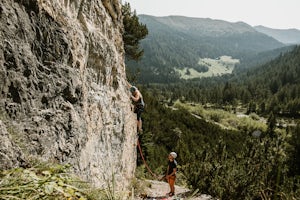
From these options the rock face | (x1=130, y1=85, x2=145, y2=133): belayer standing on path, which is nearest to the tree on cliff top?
(x1=130, y1=85, x2=145, y2=133): belayer standing on path

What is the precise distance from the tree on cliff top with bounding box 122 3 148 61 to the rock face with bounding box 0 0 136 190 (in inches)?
618

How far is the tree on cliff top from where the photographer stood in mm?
24719

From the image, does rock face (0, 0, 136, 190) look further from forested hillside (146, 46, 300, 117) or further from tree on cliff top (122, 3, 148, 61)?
forested hillside (146, 46, 300, 117)

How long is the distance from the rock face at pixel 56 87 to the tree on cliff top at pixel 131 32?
15686mm

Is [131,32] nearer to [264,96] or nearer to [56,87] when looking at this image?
[56,87]

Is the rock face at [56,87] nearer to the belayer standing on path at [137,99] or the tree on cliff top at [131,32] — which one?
the belayer standing on path at [137,99]

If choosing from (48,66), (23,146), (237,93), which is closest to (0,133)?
(23,146)

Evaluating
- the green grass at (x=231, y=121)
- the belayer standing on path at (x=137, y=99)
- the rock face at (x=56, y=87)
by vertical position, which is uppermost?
the rock face at (x=56, y=87)

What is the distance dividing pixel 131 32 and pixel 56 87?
20.2 metres

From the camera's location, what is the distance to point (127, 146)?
11.5 m

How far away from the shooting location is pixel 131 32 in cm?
2520

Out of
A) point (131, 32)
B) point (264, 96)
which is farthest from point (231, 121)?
point (131, 32)

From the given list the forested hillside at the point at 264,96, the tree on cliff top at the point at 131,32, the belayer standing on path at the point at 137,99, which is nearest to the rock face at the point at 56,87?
the belayer standing on path at the point at 137,99

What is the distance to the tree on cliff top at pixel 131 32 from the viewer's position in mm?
24719
